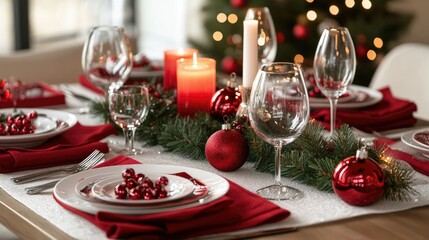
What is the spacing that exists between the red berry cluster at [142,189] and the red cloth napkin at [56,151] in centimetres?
30

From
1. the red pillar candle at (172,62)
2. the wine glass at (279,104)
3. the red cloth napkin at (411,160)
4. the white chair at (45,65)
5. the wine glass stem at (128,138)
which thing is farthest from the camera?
the white chair at (45,65)

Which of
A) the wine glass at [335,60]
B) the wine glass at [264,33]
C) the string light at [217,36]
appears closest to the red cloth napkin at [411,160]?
the wine glass at [335,60]

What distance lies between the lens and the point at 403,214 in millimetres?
1348

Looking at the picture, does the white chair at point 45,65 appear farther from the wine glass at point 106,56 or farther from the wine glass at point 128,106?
the wine glass at point 128,106

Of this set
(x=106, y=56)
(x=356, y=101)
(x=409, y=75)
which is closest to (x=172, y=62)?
(x=106, y=56)

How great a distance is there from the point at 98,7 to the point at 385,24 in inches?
71.5

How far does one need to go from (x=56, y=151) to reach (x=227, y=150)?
33 centimetres

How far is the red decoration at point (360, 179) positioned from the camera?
4.42 feet

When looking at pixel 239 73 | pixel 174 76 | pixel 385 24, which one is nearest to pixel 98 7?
pixel 239 73

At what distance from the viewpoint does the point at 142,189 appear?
1.29 m

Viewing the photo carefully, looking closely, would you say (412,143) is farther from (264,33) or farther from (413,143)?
(264,33)

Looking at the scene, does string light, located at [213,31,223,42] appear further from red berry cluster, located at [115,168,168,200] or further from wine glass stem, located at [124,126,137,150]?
red berry cluster, located at [115,168,168,200]

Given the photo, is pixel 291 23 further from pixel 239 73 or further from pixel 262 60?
pixel 262 60

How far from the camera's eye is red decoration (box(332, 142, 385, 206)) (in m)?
1.35
